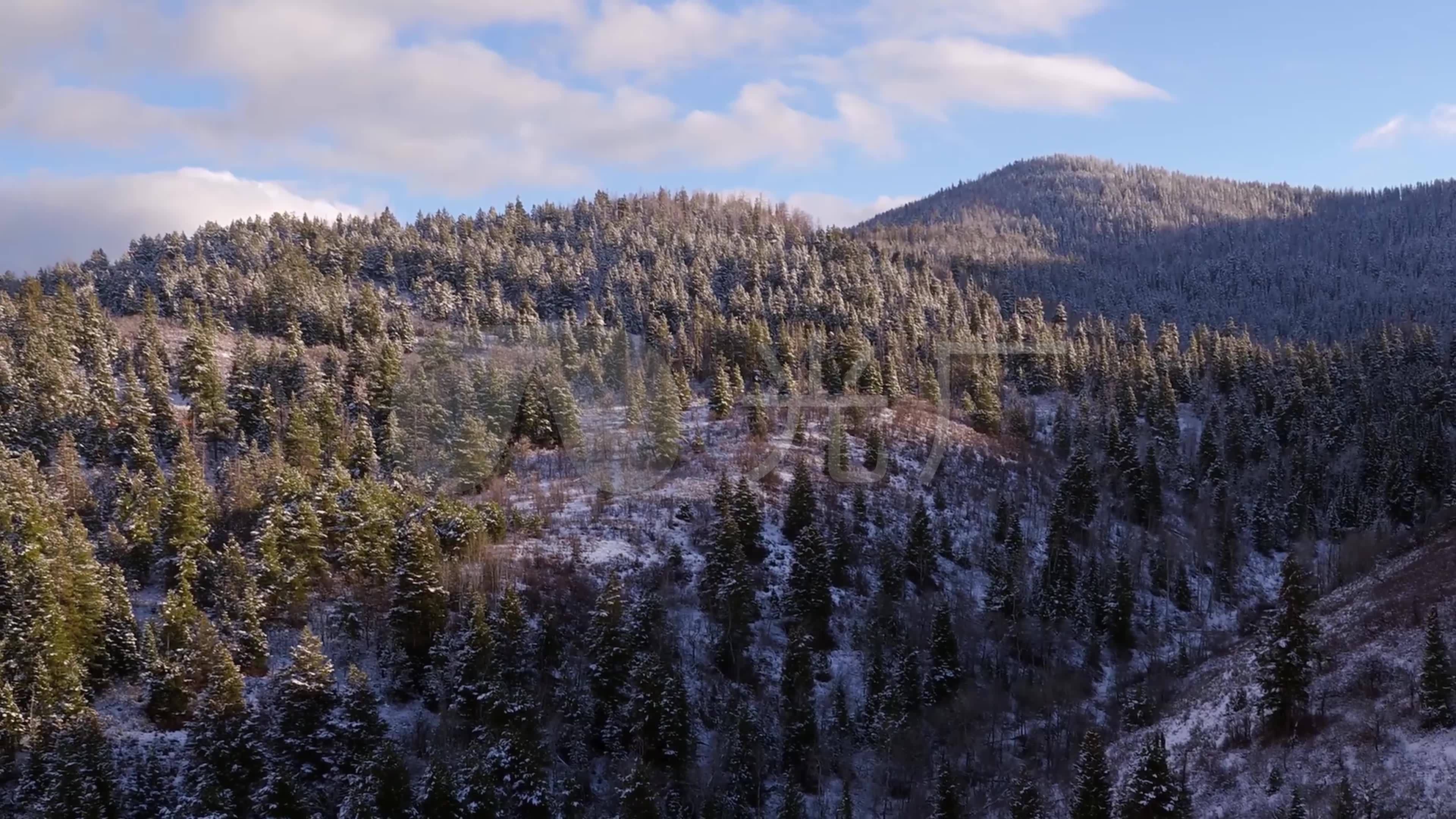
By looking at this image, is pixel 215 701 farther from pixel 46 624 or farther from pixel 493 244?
pixel 493 244

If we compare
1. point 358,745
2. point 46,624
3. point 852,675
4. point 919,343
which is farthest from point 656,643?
point 919,343

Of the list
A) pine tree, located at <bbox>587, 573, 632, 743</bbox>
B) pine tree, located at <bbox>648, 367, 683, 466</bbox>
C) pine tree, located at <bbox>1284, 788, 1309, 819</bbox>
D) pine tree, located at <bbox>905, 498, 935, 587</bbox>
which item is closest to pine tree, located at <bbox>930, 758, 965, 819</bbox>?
pine tree, located at <bbox>1284, 788, 1309, 819</bbox>

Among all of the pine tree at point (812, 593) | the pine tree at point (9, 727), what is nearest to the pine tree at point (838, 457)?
the pine tree at point (812, 593)

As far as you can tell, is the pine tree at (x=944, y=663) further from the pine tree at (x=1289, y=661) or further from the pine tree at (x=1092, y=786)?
the pine tree at (x=1092, y=786)

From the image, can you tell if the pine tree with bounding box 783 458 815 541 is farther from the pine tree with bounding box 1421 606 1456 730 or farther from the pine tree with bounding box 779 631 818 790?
the pine tree with bounding box 1421 606 1456 730

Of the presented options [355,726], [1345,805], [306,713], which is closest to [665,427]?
[355,726]

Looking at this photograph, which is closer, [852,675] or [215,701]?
[215,701]
